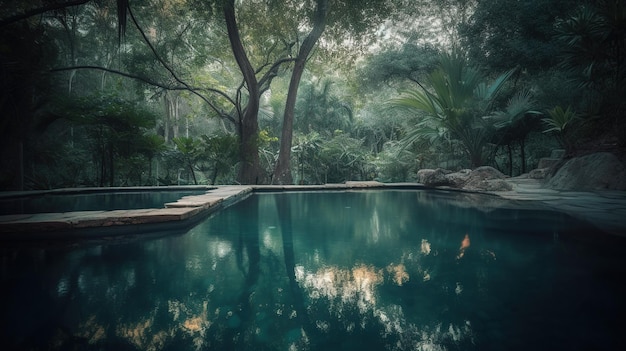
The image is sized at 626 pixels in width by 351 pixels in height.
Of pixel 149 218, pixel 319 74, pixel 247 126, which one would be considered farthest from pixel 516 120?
pixel 149 218

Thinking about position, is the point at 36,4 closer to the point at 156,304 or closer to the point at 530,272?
the point at 156,304

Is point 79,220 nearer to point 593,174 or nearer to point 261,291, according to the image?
point 261,291

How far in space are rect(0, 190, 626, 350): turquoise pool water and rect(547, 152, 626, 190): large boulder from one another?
340 cm

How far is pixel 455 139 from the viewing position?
30.1 ft

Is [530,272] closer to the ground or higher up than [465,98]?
closer to the ground

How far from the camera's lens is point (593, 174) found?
17.8 ft

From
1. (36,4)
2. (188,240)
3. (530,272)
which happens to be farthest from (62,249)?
(36,4)

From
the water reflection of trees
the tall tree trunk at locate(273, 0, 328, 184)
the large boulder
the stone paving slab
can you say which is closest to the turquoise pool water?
the water reflection of trees

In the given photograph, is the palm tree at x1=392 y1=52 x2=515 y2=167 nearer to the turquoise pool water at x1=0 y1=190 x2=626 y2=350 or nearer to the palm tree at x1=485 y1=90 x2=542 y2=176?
the palm tree at x1=485 y1=90 x2=542 y2=176

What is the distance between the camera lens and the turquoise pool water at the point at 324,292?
1231 millimetres

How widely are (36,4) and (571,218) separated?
1264cm

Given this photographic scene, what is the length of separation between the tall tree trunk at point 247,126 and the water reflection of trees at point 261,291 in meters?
5.68

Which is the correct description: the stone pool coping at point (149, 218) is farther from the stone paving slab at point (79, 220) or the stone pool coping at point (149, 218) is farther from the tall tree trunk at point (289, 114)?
the tall tree trunk at point (289, 114)

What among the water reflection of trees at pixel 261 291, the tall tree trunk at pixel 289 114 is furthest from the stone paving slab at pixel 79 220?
the tall tree trunk at pixel 289 114
